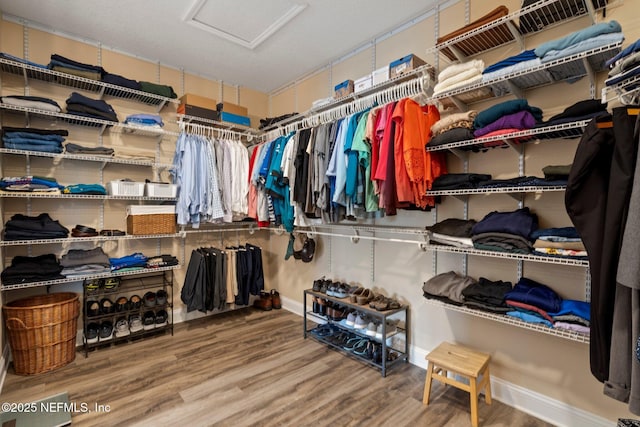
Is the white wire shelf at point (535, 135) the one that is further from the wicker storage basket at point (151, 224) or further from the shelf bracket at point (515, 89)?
the wicker storage basket at point (151, 224)

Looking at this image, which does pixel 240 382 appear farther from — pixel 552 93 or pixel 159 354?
pixel 552 93

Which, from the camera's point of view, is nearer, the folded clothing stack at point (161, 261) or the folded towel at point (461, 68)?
the folded towel at point (461, 68)

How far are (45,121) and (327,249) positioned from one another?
2896 mm

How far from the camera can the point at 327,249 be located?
11.2 ft

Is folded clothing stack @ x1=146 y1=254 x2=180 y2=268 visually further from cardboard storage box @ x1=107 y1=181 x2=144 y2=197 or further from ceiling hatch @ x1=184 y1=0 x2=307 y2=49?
ceiling hatch @ x1=184 y1=0 x2=307 y2=49

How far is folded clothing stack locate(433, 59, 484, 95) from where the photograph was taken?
1938 millimetres

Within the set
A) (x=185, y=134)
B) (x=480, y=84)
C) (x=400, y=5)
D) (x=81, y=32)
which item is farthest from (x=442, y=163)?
(x=81, y=32)

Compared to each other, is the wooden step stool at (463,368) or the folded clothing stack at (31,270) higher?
the folded clothing stack at (31,270)

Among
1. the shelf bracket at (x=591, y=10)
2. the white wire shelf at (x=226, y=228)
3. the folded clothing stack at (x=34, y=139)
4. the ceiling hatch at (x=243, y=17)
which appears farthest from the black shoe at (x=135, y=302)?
the shelf bracket at (x=591, y=10)

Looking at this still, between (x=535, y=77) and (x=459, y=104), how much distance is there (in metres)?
0.48

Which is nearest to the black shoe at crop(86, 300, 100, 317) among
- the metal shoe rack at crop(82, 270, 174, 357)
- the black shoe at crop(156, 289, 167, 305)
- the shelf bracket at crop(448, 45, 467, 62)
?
the metal shoe rack at crop(82, 270, 174, 357)

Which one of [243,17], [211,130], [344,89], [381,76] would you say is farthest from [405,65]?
[211,130]

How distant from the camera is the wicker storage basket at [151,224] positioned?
2.91 m

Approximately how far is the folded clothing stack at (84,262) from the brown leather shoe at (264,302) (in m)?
1.75
